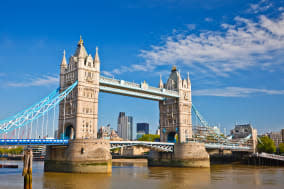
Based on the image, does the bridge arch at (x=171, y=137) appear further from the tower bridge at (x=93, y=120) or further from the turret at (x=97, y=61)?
the turret at (x=97, y=61)

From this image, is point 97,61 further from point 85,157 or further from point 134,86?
point 85,157

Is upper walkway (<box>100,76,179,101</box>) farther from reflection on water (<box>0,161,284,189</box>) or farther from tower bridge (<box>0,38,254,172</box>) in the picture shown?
reflection on water (<box>0,161,284,189</box>)

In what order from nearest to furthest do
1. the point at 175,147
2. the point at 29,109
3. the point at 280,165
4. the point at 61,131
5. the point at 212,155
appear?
the point at 29,109, the point at 61,131, the point at 175,147, the point at 280,165, the point at 212,155

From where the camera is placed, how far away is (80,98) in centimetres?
4441

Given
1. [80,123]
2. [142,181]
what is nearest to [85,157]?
[80,123]

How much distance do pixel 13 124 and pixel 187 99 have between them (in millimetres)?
35941

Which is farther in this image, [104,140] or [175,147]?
[175,147]

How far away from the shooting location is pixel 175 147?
55.5 meters

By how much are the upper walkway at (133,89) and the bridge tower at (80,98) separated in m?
2.84

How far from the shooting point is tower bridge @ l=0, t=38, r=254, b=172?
130ft

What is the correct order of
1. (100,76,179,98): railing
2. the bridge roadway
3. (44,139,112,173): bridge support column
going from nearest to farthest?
1. the bridge roadway
2. (44,139,112,173): bridge support column
3. (100,76,179,98): railing

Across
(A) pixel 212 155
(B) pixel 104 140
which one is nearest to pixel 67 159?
(B) pixel 104 140

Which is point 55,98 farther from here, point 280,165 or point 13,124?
point 280,165

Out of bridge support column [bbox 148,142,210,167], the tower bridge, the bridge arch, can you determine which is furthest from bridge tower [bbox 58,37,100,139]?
the bridge arch
